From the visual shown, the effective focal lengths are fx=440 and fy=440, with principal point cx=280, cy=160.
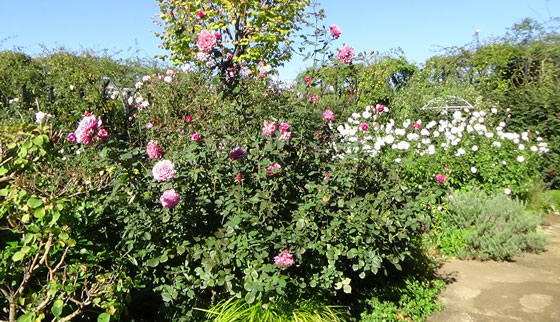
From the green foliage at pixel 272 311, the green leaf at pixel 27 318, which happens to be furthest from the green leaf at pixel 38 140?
the green foliage at pixel 272 311

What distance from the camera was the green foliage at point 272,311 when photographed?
8.04 ft

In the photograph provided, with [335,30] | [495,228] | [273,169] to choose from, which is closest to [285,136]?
[273,169]

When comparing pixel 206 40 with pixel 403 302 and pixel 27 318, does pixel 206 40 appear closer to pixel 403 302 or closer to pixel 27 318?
pixel 27 318

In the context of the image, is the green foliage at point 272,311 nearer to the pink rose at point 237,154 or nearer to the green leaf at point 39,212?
the pink rose at point 237,154

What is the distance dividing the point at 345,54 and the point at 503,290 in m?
2.26

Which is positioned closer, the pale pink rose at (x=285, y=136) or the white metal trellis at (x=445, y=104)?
the pale pink rose at (x=285, y=136)

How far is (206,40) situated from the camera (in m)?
2.76

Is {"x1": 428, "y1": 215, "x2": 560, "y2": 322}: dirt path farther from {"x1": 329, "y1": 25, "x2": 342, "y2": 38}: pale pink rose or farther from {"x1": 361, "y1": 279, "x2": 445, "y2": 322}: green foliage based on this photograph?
{"x1": 329, "y1": 25, "x2": 342, "y2": 38}: pale pink rose

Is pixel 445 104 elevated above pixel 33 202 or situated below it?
above

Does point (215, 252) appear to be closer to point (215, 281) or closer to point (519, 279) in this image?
point (215, 281)

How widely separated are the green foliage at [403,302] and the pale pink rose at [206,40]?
2.00m

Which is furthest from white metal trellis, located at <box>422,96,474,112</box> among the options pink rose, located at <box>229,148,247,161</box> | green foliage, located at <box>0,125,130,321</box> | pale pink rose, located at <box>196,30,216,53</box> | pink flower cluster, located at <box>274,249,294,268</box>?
green foliage, located at <box>0,125,130,321</box>

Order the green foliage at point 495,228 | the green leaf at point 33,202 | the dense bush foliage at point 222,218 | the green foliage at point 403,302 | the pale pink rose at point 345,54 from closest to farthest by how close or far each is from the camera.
Answer: the green leaf at point 33,202 → the dense bush foliage at point 222,218 → the green foliage at point 403,302 → the pale pink rose at point 345,54 → the green foliage at point 495,228

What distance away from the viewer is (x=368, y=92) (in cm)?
1168
